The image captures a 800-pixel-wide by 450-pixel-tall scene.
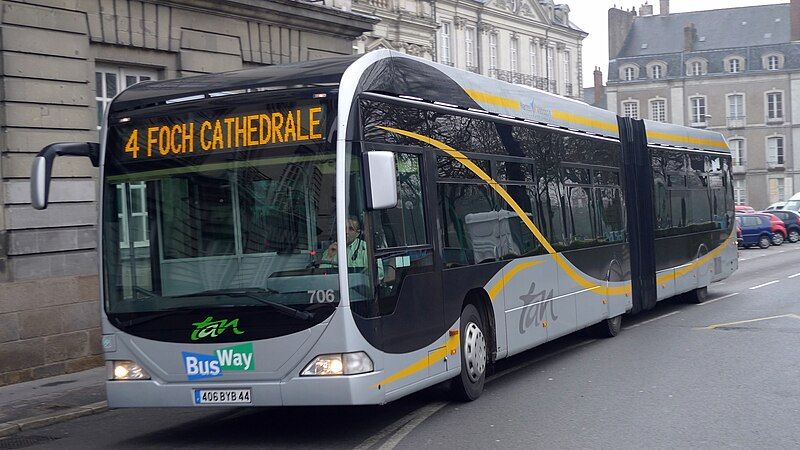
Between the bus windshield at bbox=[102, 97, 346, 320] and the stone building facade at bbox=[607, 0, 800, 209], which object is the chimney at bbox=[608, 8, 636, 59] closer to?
the stone building facade at bbox=[607, 0, 800, 209]

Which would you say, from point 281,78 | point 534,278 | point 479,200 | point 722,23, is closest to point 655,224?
point 534,278

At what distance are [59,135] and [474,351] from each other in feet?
24.6

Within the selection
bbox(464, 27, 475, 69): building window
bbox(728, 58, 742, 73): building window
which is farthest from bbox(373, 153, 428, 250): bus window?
bbox(728, 58, 742, 73): building window

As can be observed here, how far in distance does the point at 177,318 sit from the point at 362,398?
165 centimetres

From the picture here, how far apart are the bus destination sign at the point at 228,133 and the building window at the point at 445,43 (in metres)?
49.6

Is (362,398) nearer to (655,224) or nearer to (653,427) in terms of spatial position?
(653,427)

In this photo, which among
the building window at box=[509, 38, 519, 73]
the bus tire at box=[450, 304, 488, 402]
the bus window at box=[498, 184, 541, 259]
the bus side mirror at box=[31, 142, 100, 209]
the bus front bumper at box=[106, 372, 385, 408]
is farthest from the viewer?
the building window at box=[509, 38, 519, 73]

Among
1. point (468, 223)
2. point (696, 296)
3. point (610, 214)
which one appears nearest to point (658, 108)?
point (696, 296)

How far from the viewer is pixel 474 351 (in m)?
11.0

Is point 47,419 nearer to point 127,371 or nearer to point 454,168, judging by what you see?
point 127,371

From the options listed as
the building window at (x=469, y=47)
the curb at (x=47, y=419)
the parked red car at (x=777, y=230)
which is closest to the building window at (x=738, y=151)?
the building window at (x=469, y=47)

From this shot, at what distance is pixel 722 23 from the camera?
9962 centimetres

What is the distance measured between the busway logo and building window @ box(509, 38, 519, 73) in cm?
5725

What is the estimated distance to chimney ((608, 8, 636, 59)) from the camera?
329ft
